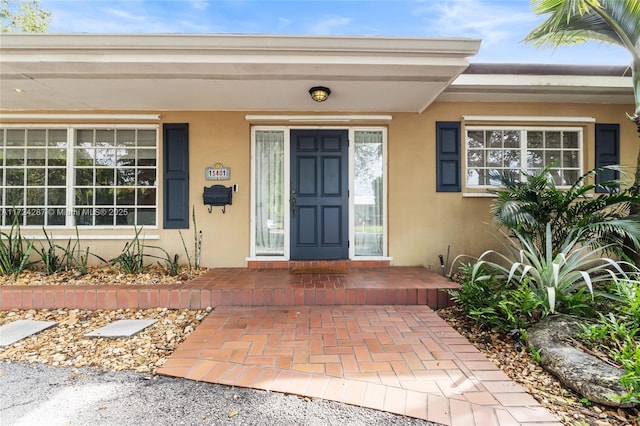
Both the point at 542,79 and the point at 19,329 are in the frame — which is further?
the point at 542,79

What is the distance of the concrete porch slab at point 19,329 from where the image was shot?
7.97 ft

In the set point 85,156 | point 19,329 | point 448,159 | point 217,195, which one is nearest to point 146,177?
point 85,156

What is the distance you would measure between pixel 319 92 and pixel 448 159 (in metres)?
2.11

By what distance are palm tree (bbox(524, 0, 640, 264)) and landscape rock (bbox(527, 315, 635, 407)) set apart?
1.53 meters

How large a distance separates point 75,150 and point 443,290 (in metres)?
5.24

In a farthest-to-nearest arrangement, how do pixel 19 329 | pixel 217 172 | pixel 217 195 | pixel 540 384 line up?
pixel 217 172, pixel 217 195, pixel 19 329, pixel 540 384

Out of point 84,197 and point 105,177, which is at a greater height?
point 105,177

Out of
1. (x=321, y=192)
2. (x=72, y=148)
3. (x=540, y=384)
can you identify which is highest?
(x=72, y=148)

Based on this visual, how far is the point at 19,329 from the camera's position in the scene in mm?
2621

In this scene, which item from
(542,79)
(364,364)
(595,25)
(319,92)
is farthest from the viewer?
(542,79)

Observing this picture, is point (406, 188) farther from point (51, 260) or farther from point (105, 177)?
point (51, 260)

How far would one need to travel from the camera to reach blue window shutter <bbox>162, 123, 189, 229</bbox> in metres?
4.34

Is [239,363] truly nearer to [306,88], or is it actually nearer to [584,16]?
[306,88]

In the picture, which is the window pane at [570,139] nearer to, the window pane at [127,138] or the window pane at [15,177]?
the window pane at [127,138]
